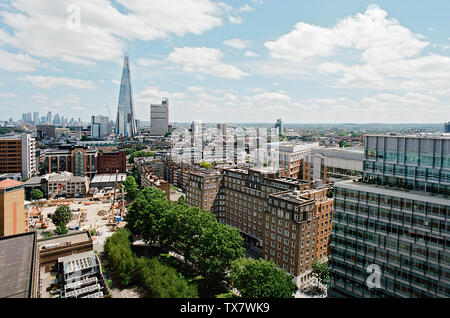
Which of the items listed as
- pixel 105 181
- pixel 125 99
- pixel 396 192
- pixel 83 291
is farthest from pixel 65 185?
pixel 125 99

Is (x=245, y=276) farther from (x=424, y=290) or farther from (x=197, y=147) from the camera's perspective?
(x=197, y=147)

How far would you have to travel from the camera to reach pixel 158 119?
479 feet

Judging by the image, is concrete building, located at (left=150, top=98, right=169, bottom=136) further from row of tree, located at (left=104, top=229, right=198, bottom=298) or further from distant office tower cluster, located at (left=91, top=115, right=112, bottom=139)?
row of tree, located at (left=104, top=229, right=198, bottom=298)

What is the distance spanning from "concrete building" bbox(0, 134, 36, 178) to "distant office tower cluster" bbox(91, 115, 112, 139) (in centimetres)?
7196

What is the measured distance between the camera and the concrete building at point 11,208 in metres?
25.7

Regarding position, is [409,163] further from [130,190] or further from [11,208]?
[130,190]

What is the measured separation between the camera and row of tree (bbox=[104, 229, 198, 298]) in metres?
18.9


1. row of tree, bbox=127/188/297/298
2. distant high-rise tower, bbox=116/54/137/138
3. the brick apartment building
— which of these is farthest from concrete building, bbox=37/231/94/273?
distant high-rise tower, bbox=116/54/137/138

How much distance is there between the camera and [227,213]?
34406mm

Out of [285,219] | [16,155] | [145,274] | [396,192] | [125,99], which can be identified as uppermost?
[125,99]

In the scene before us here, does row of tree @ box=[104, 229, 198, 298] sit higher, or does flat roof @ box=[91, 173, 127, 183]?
flat roof @ box=[91, 173, 127, 183]

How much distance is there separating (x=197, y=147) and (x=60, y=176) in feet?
114

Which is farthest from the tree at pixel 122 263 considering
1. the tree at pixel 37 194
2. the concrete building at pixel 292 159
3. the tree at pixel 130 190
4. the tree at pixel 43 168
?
the tree at pixel 43 168

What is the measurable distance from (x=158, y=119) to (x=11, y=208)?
122400 millimetres
